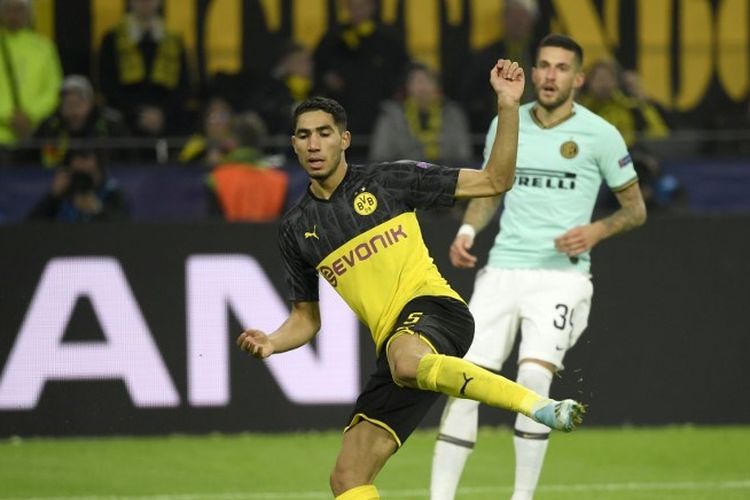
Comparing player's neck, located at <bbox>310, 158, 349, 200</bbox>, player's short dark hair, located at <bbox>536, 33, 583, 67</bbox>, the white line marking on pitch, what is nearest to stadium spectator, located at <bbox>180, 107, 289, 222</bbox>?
the white line marking on pitch

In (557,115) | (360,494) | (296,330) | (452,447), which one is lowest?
(452,447)

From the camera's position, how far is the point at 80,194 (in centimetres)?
1228

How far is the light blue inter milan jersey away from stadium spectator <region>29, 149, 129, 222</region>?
4362 millimetres

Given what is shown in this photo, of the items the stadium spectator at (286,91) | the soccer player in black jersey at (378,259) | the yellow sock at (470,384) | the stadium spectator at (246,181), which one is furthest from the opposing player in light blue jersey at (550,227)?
the stadium spectator at (286,91)

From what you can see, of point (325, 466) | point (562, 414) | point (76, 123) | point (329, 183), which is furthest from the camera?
point (76, 123)

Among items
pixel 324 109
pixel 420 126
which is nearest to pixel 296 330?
pixel 324 109

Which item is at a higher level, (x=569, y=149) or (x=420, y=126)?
(x=569, y=149)

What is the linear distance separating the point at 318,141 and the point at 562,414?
1607 mm

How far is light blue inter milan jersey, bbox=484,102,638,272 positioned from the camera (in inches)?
336

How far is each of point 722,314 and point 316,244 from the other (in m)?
4.88

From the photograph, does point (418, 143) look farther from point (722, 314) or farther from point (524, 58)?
point (722, 314)

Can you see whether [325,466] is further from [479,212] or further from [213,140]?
[213,140]

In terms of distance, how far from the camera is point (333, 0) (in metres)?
15.2

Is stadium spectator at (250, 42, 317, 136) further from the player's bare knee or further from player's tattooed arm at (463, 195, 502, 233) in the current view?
the player's bare knee
